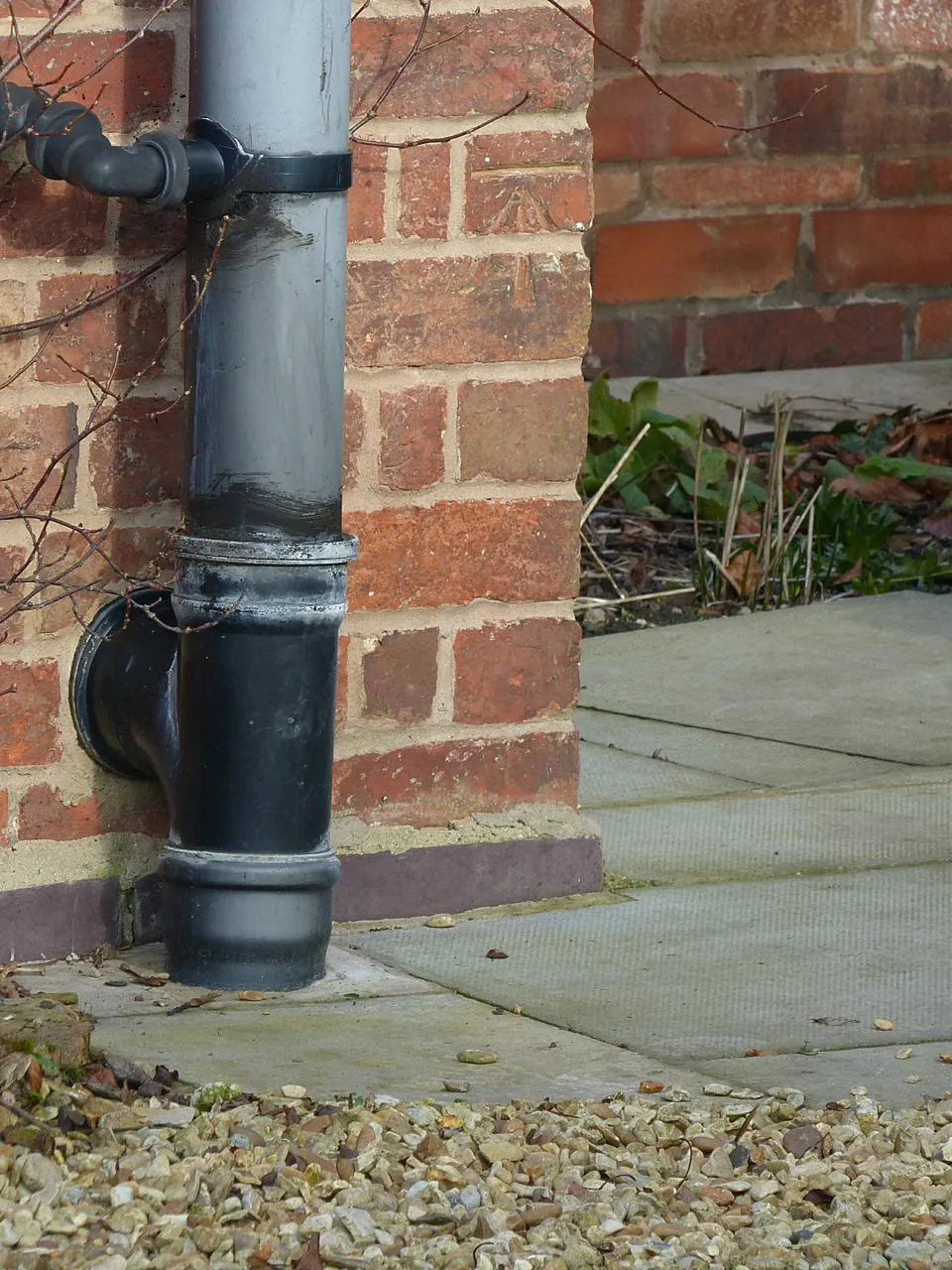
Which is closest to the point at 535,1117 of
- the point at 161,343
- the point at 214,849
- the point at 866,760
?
the point at 214,849

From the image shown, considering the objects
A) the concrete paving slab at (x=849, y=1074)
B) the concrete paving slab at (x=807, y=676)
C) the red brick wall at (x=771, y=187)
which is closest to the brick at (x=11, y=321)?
the concrete paving slab at (x=849, y=1074)

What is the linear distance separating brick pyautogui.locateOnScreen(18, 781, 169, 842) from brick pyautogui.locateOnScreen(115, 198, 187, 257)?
64cm

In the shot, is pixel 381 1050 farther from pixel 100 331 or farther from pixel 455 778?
pixel 100 331

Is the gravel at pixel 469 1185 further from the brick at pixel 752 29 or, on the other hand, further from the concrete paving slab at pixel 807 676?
the brick at pixel 752 29

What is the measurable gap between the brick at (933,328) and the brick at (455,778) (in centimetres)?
432

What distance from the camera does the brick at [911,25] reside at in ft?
22.1

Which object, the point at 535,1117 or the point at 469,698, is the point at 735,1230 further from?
the point at 469,698

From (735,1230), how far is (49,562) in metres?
1.16

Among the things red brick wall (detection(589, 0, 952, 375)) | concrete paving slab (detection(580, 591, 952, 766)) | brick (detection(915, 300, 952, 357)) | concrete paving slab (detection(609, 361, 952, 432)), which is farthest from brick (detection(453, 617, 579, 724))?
brick (detection(915, 300, 952, 357))

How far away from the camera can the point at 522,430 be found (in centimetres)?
293

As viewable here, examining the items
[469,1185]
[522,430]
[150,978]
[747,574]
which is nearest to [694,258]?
[747,574]

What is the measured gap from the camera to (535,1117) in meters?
2.23

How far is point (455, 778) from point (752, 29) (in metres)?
4.14

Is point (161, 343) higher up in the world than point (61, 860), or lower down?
higher up
